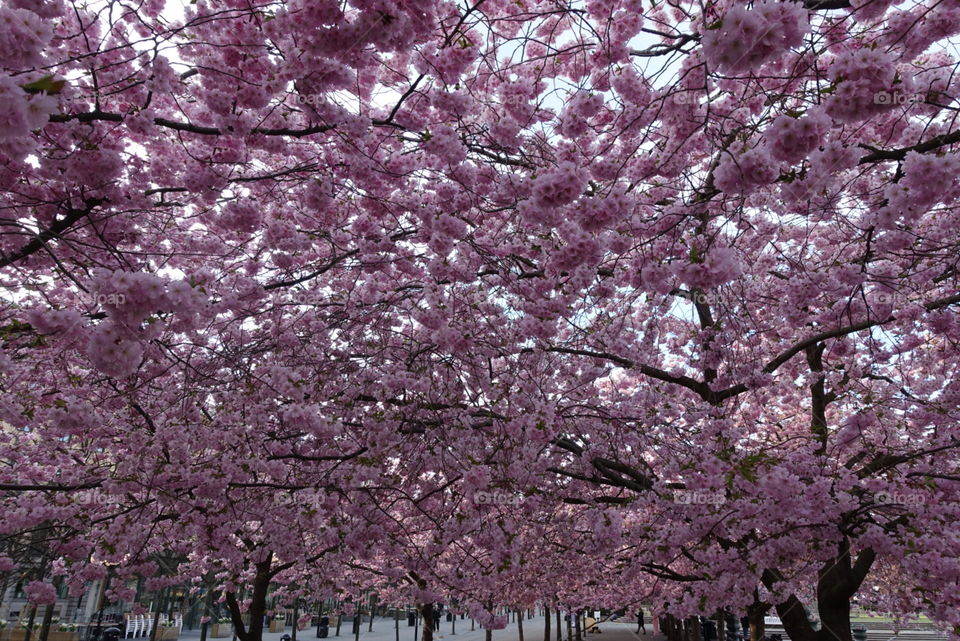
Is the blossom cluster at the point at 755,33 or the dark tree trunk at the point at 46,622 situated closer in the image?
the blossom cluster at the point at 755,33

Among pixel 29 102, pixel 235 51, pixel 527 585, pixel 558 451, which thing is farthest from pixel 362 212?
A: pixel 527 585

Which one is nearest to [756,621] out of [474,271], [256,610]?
[474,271]

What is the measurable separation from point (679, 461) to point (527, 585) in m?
8.71

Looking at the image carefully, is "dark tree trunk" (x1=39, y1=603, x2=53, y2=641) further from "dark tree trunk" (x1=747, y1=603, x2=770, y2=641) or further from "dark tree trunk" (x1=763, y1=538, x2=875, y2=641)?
"dark tree trunk" (x1=763, y1=538, x2=875, y2=641)

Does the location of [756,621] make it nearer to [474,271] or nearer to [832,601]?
[832,601]

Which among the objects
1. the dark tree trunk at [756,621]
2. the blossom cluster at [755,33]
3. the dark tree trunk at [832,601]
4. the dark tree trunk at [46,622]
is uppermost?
the blossom cluster at [755,33]

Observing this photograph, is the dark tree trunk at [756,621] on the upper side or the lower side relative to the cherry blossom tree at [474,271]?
lower

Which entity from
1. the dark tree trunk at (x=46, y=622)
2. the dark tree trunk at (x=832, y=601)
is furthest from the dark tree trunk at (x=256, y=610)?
the dark tree trunk at (x=832, y=601)

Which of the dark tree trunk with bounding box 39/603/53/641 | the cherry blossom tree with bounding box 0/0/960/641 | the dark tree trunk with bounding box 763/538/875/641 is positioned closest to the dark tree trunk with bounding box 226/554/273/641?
the cherry blossom tree with bounding box 0/0/960/641

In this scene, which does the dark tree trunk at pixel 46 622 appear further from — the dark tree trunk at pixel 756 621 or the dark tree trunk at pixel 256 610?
the dark tree trunk at pixel 756 621

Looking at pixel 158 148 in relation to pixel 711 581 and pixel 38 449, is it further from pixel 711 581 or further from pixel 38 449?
pixel 711 581

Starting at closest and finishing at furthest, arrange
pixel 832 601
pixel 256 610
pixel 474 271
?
pixel 474 271, pixel 832 601, pixel 256 610

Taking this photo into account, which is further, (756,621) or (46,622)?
(46,622)

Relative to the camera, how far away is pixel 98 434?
7.46 meters
